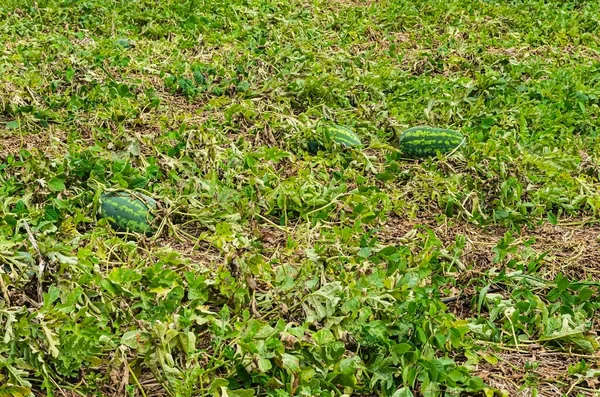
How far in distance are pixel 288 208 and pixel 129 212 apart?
2.90 feet

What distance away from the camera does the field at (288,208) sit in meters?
2.73

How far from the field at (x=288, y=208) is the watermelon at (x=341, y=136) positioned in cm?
9

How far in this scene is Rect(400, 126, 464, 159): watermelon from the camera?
14.9ft

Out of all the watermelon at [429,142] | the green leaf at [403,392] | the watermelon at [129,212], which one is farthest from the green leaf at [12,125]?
the green leaf at [403,392]

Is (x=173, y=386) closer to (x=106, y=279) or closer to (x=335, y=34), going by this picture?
(x=106, y=279)

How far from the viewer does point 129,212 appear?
363cm

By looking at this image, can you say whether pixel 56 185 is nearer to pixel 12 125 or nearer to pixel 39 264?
pixel 39 264

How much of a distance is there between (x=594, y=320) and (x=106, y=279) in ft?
7.39

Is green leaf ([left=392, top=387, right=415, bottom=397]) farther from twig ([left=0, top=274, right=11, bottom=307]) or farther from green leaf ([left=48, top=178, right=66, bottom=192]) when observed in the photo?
green leaf ([left=48, top=178, right=66, bottom=192])

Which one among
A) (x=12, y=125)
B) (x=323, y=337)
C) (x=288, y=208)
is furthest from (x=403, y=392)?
(x=12, y=125)

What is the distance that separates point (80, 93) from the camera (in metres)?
5.01

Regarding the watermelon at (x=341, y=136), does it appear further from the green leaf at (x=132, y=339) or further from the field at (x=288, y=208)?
the green leaf at (x=132, y=339)

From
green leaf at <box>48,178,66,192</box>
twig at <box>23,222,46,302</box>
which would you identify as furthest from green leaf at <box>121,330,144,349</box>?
green leaf at <box>48,178,66,192</box>

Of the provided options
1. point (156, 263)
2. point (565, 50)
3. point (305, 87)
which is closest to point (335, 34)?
point (305, 87)
